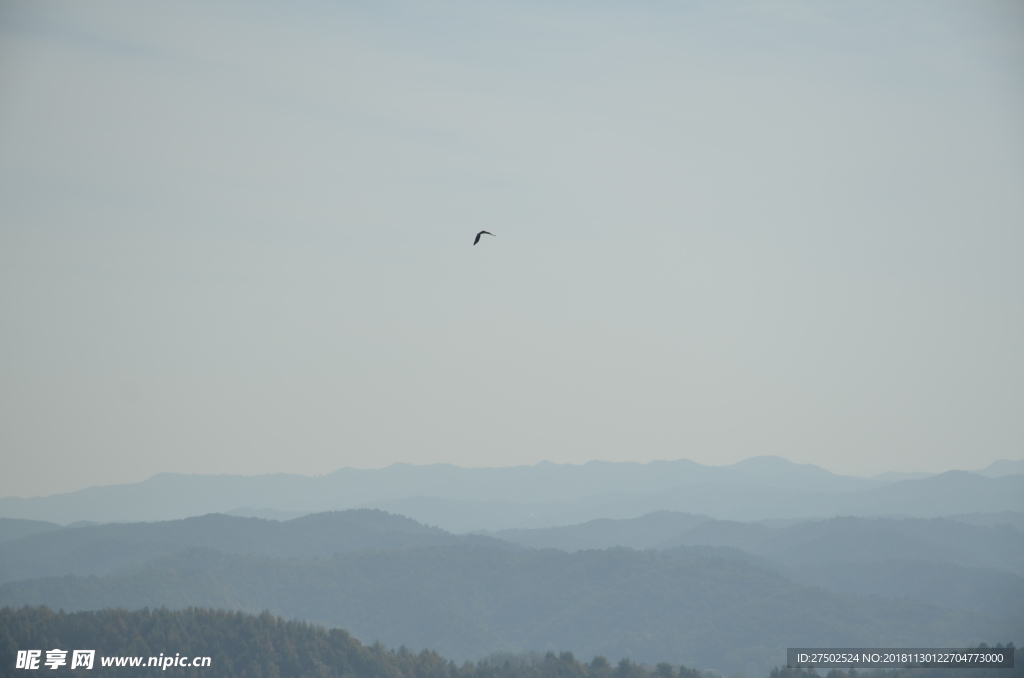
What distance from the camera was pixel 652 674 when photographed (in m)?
138

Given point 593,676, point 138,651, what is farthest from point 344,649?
point 593,676

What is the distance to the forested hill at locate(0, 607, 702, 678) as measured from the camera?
141375 millimetres

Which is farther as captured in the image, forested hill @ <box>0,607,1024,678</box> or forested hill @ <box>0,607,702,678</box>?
forested hill @ <box>0,607,702,678</box>

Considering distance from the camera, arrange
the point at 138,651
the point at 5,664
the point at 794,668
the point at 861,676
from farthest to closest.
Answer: the point at 861,676 < the point at 794,668 < the point at 138,651 < the point at 5,664

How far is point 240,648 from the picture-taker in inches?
5792

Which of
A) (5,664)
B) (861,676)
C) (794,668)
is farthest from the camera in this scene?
(861,676)

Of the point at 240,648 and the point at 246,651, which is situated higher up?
the point at 240,648

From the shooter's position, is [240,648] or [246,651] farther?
[240,648]

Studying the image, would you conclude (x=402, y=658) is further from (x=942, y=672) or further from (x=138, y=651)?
(x=942, y=672)

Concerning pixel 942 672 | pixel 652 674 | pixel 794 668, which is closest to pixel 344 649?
pixel 652 674

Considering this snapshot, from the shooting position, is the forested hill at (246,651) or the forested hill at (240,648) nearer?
the forested hill at (246,651)

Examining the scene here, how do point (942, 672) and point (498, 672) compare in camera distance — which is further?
point (498, 672)

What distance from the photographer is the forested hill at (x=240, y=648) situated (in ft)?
464

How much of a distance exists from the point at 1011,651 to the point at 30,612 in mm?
161390
